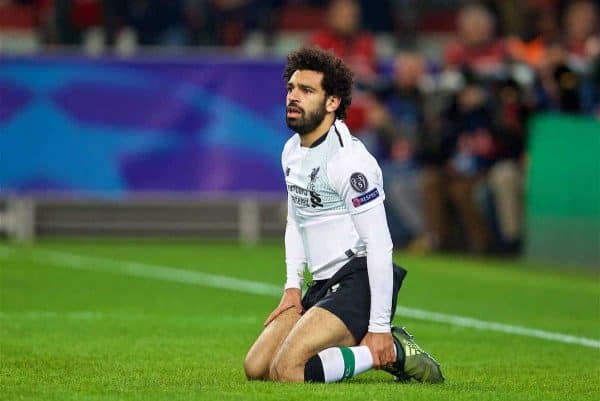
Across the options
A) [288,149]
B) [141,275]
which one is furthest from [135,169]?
[288,149]

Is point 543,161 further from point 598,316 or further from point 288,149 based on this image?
point 288,149

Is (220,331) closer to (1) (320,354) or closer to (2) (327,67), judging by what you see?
(1) (320,354)

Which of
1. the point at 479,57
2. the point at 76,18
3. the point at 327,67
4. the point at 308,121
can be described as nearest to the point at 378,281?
the point at 308,121

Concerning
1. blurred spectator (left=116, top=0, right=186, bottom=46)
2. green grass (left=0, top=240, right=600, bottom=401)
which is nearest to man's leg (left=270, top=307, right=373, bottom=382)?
green grass (left=0, top=240, right=600, bottom=401)

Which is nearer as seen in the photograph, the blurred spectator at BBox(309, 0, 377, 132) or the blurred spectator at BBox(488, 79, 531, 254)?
the blurred spectator at BBox(488, 79, 531, 254)

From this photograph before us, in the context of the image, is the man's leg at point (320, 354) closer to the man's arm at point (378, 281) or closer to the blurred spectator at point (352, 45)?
the man's arm at point (378, 281)

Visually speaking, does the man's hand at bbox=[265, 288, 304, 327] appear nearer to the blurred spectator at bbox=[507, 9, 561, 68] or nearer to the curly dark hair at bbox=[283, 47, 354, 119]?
the curly dark hair at bbox=[283, 47, 354, 119]

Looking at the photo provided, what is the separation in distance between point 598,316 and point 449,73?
23.8 ft

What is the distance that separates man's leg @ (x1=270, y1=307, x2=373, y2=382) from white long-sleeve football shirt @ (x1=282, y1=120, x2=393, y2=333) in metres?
0.19

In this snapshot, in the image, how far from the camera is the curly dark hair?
848 centimetres

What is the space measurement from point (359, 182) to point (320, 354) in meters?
0.93

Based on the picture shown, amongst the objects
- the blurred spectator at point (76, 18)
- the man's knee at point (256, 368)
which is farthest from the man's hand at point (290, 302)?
the blurred spectator at point (76, 18)

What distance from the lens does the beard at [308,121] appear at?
8.43 m

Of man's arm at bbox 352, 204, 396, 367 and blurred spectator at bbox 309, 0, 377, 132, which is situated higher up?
blurred spectator at bbox 309, 0, 377, 132
